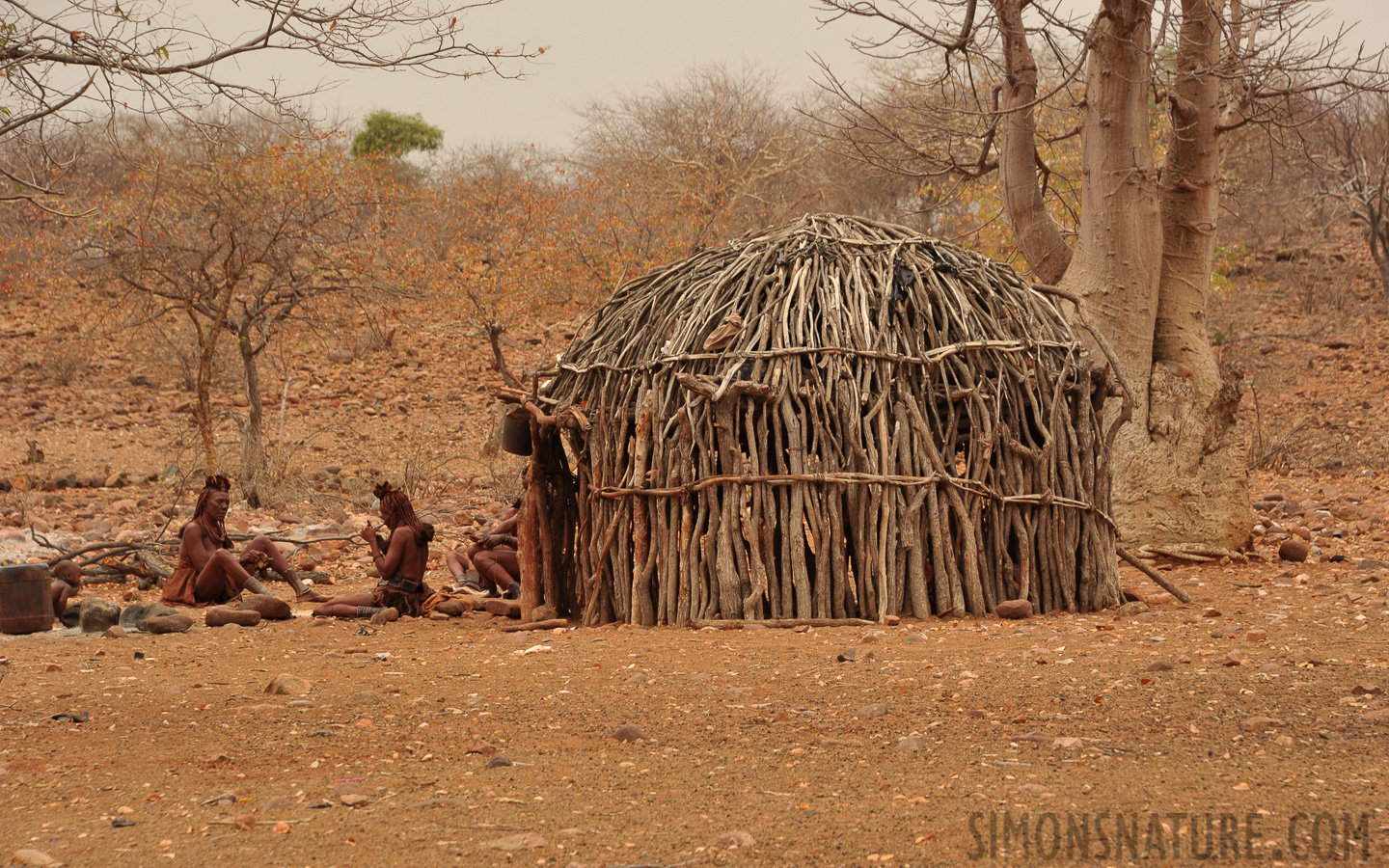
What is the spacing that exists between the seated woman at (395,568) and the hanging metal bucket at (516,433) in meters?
0.76

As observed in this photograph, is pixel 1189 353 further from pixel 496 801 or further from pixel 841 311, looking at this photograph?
pixel 496 801

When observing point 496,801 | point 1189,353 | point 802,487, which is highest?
point 1189,353

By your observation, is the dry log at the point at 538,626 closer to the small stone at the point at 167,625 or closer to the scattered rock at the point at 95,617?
the small stone at the point at 167,625

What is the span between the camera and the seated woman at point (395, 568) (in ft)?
24.9

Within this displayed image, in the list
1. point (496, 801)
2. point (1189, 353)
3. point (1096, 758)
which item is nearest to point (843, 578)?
point (1096, 758)

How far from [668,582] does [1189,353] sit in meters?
5.36

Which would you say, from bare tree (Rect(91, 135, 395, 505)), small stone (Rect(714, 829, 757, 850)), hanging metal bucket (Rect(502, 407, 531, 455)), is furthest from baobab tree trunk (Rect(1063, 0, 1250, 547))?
bare tree (Rect(91, 135, 395, 505))

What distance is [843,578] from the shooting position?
21.2 feet

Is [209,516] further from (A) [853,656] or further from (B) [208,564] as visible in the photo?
(A) [853,656]

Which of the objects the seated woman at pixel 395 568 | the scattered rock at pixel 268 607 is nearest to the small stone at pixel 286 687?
the scattered rock at pixel 268 607

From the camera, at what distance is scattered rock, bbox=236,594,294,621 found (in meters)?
7.34

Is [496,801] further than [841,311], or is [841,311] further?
[841,311]

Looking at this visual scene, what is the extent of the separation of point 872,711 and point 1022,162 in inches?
267

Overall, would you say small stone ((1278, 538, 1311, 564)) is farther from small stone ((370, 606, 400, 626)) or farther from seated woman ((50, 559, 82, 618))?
seated woman ((50, 559, 82, 618))
